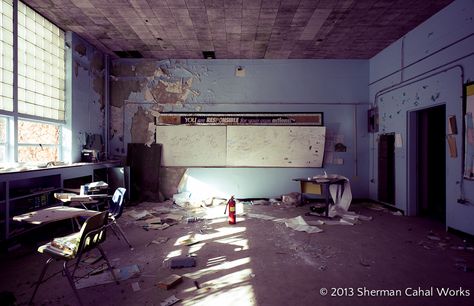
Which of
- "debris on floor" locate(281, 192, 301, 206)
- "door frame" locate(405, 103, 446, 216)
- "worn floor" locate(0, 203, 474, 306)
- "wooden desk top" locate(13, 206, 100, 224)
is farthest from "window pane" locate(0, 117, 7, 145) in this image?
"door frame" locate(405, 103, 446, 216)

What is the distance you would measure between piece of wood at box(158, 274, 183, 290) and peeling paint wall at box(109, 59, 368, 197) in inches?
167

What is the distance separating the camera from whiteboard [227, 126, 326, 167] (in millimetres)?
6887

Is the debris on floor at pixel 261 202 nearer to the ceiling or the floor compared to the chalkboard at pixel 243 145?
nearer to the floor

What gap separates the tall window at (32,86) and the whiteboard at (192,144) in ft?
7.60

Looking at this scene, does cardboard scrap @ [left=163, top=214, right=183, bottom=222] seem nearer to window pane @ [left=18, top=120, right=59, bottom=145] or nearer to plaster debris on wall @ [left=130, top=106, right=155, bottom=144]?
plaster debris on wall @ [left=130, top=106, right=155, bottom=144]

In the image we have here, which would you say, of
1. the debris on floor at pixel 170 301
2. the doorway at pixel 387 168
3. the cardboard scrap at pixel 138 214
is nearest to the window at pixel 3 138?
the cardboard scrap at pixel 138 214

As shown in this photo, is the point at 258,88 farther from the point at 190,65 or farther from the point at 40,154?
the point at 40,154

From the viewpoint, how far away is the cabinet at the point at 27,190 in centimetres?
360

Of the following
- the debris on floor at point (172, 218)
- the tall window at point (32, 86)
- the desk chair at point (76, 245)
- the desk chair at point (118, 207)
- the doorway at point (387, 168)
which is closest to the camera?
the desk chair at point (76, 245)

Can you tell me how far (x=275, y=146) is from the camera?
6926mm

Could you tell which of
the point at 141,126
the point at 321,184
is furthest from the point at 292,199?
the point at 141,126

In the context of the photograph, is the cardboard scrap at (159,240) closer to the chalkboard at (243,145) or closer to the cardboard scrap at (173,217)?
the cardboard scrap at (173,217)

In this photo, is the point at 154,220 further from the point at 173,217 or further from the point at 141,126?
the point at 141,126

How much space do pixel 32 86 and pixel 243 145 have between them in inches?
177
